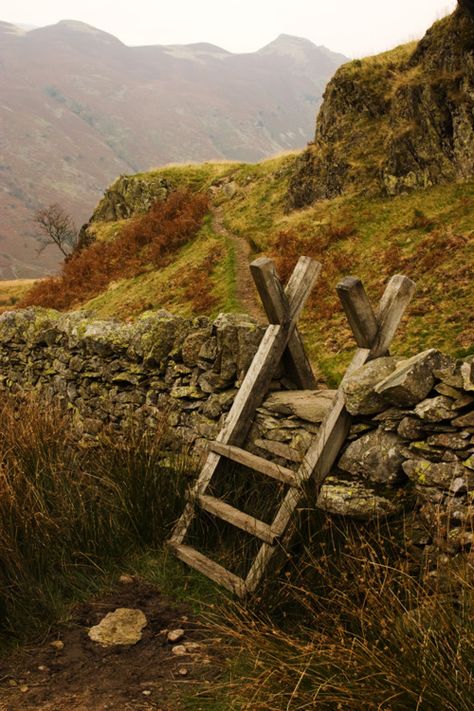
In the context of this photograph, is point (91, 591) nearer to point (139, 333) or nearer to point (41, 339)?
point (139, 333)

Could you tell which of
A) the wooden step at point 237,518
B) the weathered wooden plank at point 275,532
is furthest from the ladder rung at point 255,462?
the wooden step at point 237,518

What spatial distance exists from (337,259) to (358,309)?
30.6 feet

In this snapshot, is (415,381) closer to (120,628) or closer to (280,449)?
(280,449)

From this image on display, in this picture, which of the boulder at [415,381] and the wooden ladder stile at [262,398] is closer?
the boulder at [415,381]

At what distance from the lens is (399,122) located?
17906 millimetres

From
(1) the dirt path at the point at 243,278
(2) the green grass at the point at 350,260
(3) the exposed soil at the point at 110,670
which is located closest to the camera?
(3) the exposed soil at the point at 110,670

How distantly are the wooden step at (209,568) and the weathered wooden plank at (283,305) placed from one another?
1.98 metres

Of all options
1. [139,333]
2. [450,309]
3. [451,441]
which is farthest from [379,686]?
[450,309]

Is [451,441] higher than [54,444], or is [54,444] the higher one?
[451,441]

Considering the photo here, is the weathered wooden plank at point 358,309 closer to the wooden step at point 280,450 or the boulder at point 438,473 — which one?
the wooden step at point 280,450

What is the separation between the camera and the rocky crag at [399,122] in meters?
15.7

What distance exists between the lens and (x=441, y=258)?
1167 cm

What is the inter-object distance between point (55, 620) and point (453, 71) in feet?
55.0

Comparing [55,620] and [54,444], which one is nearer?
[55,620]
